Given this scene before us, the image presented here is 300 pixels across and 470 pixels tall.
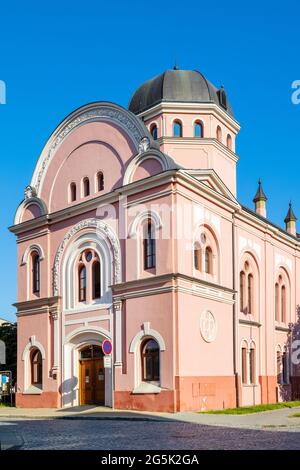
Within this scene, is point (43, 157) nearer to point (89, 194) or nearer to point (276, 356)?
point (89, 194)

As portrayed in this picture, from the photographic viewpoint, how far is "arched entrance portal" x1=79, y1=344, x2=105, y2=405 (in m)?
28.7

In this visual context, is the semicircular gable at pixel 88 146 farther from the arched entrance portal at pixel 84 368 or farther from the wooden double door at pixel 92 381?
the wooden double door at pixel 92 381

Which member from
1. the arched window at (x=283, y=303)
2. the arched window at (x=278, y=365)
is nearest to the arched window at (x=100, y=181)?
the arched window at (x=283, y=303)

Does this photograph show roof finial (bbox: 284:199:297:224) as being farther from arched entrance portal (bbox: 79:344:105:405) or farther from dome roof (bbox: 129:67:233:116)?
arched entrance portal (bbox: 79:344:105:405)

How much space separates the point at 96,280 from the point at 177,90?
10913 millimetres

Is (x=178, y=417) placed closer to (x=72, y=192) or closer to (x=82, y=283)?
(x=82, y=283)

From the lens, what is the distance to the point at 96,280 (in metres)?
29.7

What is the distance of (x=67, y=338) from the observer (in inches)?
1183

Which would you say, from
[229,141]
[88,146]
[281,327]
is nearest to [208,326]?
[281,327]

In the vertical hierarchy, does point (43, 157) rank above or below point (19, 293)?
above

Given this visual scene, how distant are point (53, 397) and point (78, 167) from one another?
35.7 feet

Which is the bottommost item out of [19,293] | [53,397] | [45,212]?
[53,397]
